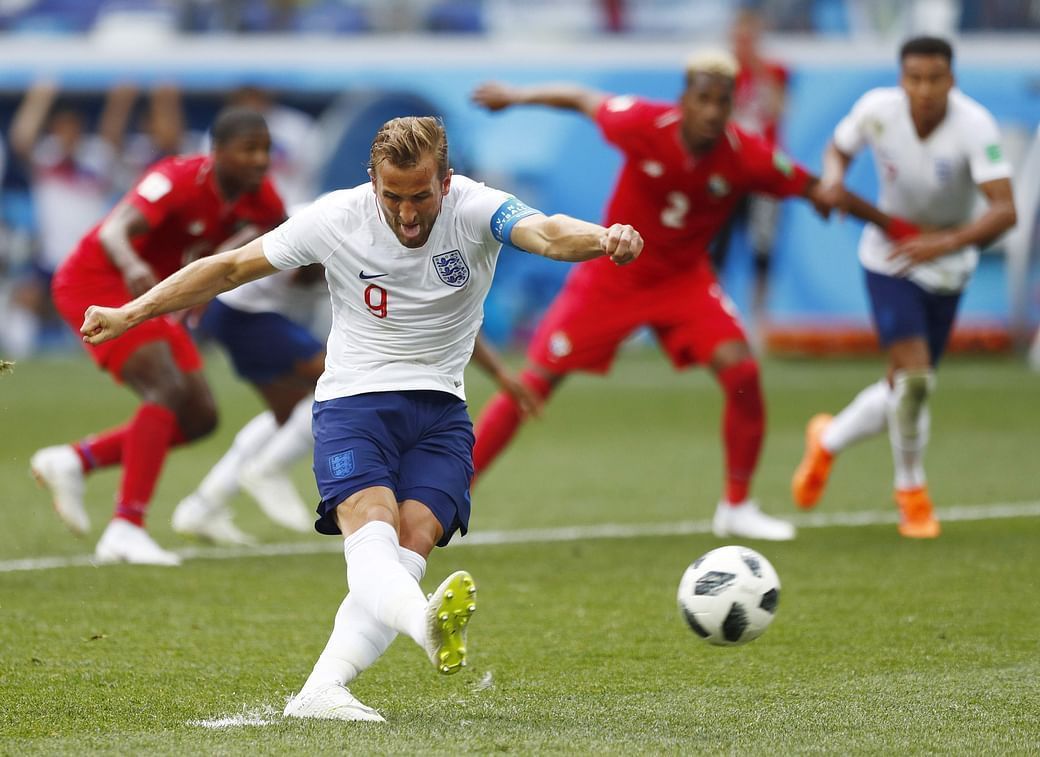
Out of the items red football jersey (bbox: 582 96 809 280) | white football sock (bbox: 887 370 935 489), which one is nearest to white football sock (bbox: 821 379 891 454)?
white football sock (bbox: 887 370 935 489)

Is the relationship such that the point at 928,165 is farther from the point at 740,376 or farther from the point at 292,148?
the point at 292,148

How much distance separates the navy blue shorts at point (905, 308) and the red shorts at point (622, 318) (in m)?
0.75

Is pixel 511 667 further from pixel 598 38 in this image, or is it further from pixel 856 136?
pixel 598 38

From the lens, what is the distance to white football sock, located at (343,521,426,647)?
4727mm

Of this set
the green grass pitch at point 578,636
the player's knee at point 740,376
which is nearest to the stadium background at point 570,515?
the green grass pitch at point 578,636

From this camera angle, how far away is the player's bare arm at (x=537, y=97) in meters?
8.44

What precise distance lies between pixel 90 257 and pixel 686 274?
3.08 m

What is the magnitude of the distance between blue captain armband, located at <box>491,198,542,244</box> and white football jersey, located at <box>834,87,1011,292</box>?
13.1ft

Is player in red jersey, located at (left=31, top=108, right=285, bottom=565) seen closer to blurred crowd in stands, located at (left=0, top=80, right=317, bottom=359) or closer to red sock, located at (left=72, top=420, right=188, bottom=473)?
red sock, located at (left=72, top=420, right=188, bottom=473)

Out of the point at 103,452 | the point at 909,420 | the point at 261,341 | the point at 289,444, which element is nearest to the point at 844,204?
the point at 909,420

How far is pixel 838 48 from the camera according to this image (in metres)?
21.4

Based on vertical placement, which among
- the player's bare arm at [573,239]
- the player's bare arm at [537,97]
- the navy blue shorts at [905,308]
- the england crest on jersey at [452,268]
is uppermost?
the player's bare arm at [537,97]

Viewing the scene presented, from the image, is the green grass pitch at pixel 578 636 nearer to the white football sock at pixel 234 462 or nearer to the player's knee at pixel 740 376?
the white football sock at pixel 234 462

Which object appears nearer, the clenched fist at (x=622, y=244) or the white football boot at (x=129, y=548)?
the clenched fist at (x=622, y=244)
